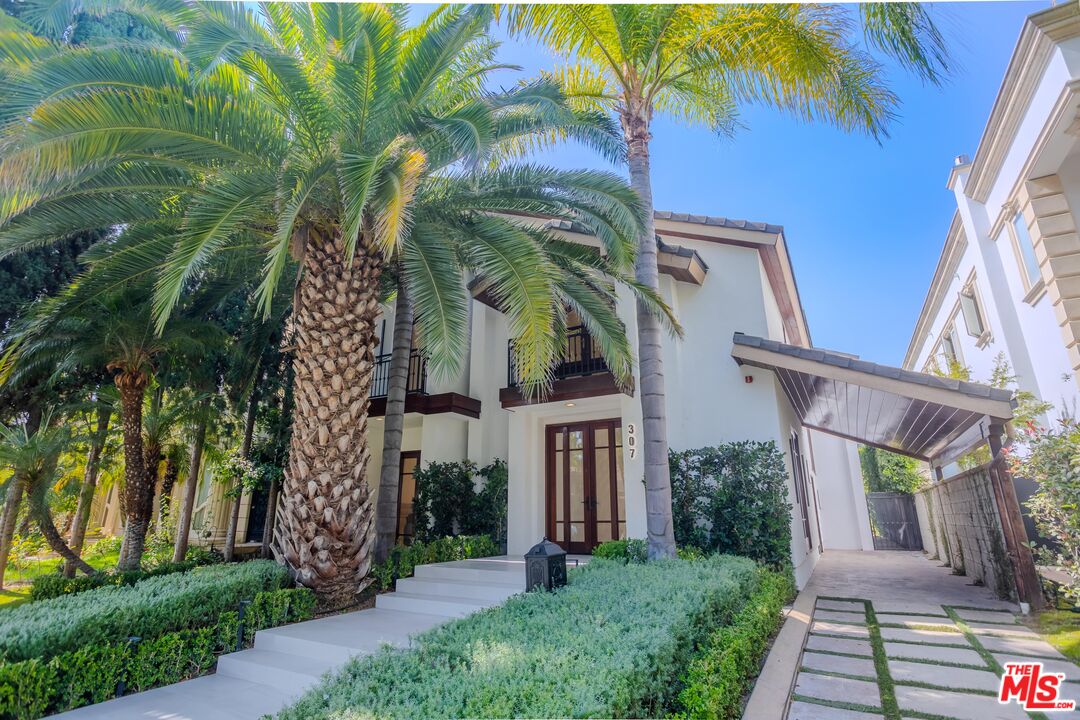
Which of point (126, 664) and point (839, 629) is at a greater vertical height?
point (126, 664)

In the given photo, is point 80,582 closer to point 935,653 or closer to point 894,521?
point 935,653

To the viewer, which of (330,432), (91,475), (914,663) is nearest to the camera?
(914,663)

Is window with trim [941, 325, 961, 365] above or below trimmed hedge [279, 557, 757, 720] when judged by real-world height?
above

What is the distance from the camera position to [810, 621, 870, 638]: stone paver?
715cm

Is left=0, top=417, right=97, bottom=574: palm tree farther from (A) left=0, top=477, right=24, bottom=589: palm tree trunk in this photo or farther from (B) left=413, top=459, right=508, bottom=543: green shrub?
(B) left=413, top=459, right=508, bottom=543: green shrub

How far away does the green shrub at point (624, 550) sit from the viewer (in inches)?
339

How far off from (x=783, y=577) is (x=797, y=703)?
161 inches

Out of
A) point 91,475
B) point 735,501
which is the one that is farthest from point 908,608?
point 91,475

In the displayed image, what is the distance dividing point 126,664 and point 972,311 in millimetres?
18925

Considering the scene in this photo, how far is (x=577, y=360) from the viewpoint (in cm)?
1213

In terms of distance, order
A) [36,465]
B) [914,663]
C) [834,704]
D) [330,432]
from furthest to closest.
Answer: [36,465] < [330,432] < [914,663] < [834,704]

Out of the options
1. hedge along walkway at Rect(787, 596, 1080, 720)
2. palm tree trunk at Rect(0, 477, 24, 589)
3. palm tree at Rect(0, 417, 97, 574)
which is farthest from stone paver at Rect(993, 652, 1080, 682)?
palm tree trunk at Rect(0, 477, 24, 589)

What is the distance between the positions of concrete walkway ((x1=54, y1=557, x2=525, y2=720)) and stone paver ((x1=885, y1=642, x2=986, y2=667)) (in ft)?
15.9

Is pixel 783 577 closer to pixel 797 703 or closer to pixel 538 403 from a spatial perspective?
pixel 797 703
